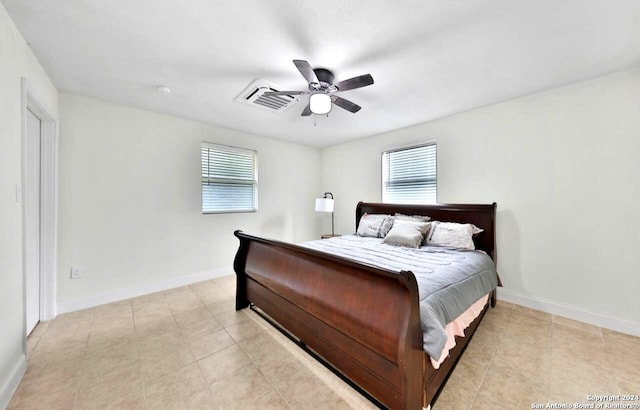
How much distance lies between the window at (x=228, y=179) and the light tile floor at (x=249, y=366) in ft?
5.88

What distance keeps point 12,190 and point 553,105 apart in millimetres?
4735

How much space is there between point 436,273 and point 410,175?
2257mm

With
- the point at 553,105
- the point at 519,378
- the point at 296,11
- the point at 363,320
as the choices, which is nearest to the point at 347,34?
the point at 296,11

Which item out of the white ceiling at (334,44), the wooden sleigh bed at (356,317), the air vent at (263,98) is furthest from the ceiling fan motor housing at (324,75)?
the wooden sleigh bed at (356,317)

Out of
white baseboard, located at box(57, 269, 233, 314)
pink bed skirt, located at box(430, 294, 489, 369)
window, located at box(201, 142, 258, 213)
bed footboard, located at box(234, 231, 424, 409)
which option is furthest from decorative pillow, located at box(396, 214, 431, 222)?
white baseboard, located at box(57, 269, 233, 314)

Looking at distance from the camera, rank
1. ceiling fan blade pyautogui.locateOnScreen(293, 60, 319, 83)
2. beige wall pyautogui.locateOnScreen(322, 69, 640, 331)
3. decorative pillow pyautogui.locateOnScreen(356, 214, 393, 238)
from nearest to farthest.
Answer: ceiling fan blade pyautogui.locateOnScreen(293, 60, 319, 83) < beige wall pyautogui.locateOnScreen(322, 69, 640, 331) < decorative pillow pyautogui.locateOnScreen(356, 214, 393, 238)

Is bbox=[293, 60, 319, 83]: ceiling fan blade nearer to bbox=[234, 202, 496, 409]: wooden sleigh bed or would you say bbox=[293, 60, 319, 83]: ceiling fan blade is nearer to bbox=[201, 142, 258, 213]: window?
bbox=[234, 202, 496, 409]: wooden sleigh bed

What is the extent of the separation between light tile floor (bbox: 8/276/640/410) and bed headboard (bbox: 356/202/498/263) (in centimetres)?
79

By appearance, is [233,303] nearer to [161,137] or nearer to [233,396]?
[233,396]

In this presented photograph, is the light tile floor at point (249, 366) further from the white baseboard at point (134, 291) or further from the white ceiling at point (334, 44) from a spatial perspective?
the white ceiling at point (334, 44)

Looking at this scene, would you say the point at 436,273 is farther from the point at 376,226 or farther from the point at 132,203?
the point at 132,203

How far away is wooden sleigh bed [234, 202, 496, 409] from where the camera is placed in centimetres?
125

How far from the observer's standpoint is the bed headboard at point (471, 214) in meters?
2.81

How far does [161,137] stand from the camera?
3248 millimetres
